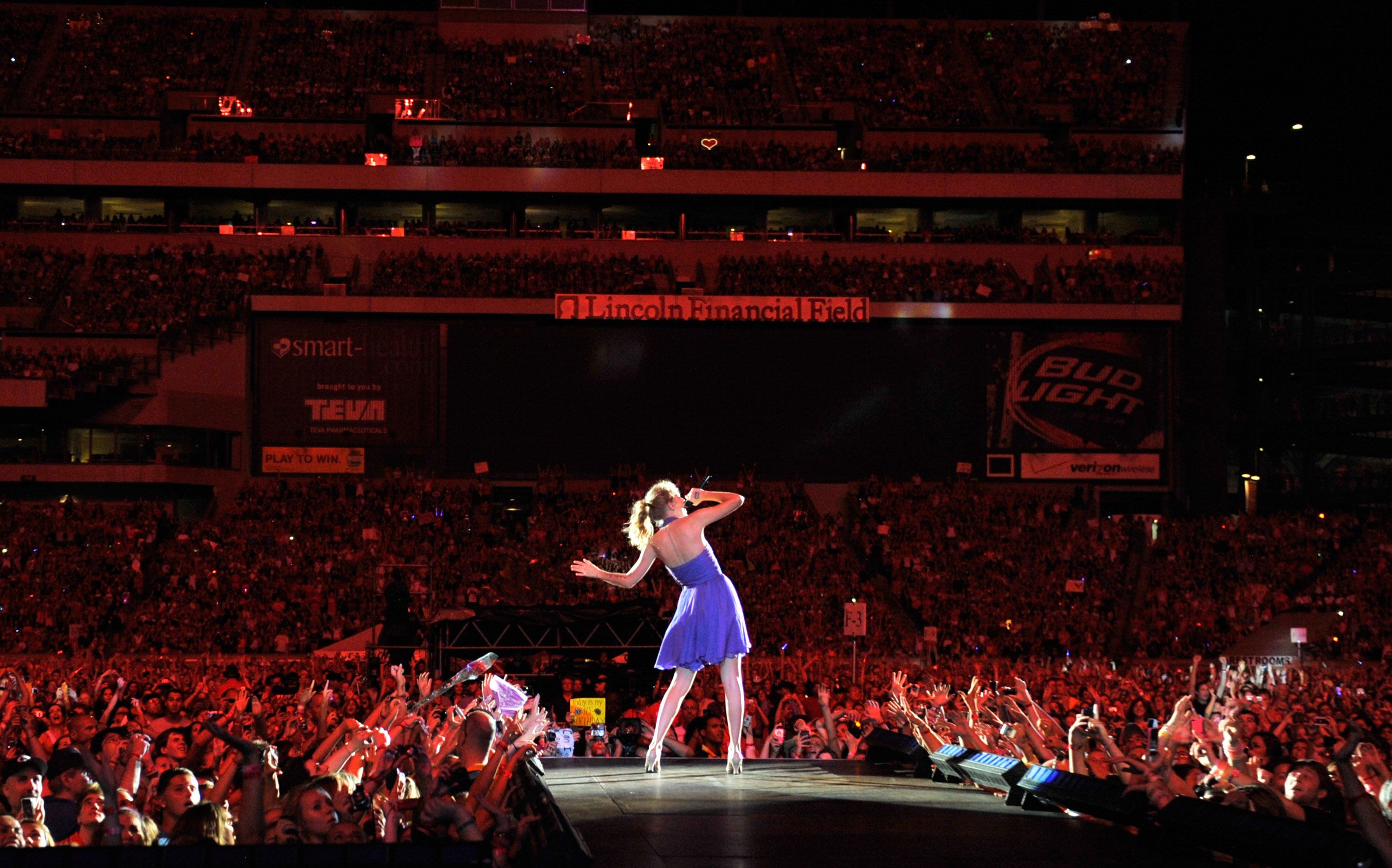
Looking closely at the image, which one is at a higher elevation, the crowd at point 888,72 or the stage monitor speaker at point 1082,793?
the crowd at point 888,72

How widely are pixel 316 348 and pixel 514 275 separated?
5.87 m

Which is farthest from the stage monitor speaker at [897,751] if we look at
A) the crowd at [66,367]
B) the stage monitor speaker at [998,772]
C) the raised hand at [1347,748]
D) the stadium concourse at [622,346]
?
the crowd at [66,367]

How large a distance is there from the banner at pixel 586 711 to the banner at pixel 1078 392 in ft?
68.5

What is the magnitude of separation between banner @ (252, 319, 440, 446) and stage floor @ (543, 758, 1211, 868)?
3062cm

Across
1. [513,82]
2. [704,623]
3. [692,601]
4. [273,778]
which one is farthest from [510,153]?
[273,778]

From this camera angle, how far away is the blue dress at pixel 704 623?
11.1 m

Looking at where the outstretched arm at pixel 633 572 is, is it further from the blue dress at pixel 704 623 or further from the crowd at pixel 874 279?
the crowd at pixel 874 279

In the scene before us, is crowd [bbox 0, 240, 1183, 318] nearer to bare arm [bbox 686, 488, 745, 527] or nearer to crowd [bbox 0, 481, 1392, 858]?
crowd [bbox 0, 481, 1392, 858]

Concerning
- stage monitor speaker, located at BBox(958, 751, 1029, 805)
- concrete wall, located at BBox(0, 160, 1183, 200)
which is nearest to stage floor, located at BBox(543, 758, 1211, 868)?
stage monitor speaker, located at BBox(958, 751, 1029, 805)

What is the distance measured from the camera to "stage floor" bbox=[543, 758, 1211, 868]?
7.19 m

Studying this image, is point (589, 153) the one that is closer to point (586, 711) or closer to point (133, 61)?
point (133, 61)

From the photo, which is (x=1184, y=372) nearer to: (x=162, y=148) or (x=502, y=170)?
(x=502, y=170)

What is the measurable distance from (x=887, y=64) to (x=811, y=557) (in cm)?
1891

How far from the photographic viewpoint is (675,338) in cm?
4197
